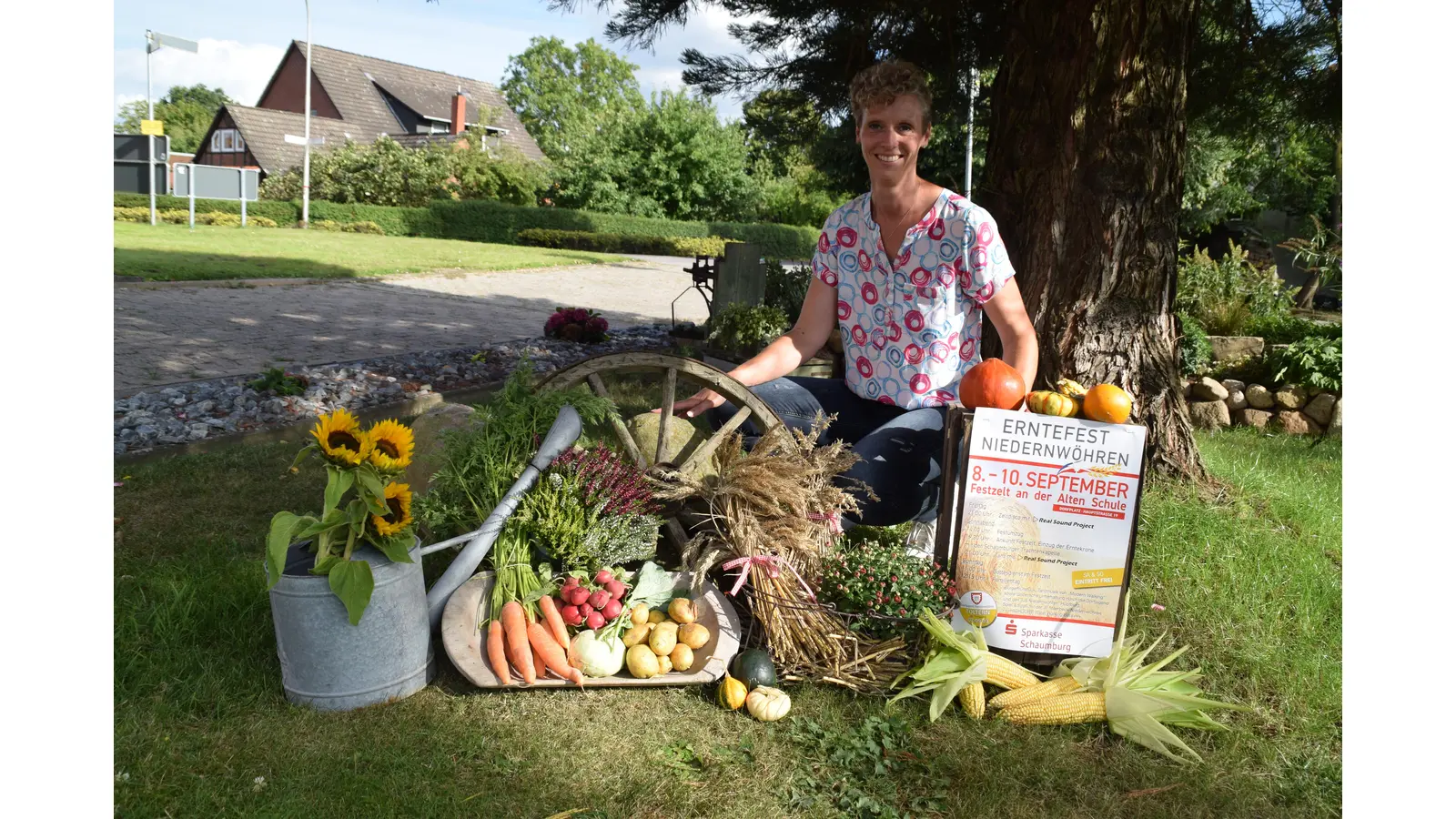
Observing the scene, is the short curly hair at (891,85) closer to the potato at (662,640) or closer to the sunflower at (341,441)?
the potato at (662,640)

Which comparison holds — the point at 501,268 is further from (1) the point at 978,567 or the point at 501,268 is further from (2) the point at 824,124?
(1) the point at 978,567

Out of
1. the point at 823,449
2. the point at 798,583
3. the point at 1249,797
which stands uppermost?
the point at 823,449

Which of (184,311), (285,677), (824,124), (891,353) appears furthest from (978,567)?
(184,311)

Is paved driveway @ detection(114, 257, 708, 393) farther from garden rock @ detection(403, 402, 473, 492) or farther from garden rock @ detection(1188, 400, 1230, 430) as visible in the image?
garden rock @ detection(1188, 400, 1230, 430)

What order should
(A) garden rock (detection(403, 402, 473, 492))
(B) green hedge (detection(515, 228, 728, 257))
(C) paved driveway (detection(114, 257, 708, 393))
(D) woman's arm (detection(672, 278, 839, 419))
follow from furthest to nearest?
1. (B) green hedge (detection(515, 228, 728, 257))
2. (C) paved driveway (detection(114, 257, 708, 393))
3. (A) garden rock (detection(403, 402, 473, 492))
4. (D) woman's arm (detection(672, 278, 839, 419))

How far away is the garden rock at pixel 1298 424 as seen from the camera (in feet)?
23.9

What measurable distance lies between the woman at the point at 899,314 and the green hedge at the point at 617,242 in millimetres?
26062

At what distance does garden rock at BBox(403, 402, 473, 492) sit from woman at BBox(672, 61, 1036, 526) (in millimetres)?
1401

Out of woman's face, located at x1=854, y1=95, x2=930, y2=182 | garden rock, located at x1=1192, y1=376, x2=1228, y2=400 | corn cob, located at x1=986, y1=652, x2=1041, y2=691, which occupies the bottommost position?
corn cob, located at x1=986, y1=652, x2=1041, y2=691

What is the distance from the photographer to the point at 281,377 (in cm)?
670

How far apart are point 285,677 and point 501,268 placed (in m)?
18.0

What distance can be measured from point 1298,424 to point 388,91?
174ft

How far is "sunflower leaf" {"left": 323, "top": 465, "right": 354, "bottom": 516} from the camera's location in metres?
2.55

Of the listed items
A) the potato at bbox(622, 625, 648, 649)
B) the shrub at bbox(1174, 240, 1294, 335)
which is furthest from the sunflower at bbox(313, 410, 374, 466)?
the shrub at bbox(1174, 240, 1294, 335)
